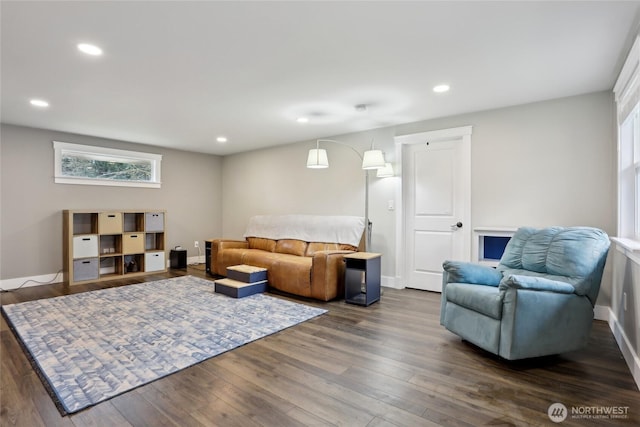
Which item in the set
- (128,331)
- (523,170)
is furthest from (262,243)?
(523,170)

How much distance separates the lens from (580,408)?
5.99 ft

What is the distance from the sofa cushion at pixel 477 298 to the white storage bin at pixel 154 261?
4.94 meters

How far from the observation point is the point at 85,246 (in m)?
4.86

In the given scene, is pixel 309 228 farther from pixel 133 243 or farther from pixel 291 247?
pixel 133 243

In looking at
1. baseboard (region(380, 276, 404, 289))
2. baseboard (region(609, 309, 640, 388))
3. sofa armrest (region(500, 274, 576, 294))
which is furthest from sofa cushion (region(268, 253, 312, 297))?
baseboard (region(609, 309, 640, 388))

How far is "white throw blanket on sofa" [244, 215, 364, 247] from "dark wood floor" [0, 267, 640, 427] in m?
1.94

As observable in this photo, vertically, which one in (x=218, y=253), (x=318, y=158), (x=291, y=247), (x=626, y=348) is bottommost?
(x=626, y=348)

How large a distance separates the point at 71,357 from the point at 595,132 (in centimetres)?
516

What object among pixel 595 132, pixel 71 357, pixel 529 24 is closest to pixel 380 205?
pixel 595 132

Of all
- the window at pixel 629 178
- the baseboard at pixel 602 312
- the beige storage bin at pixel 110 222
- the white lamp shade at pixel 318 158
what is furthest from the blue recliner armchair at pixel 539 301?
the beige storage bin at pixel 110 222

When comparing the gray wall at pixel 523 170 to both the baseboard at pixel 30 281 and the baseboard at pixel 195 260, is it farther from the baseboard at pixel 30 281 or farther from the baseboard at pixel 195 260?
the baseboard at pixel 30 281

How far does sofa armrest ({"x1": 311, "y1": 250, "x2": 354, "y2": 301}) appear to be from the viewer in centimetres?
392

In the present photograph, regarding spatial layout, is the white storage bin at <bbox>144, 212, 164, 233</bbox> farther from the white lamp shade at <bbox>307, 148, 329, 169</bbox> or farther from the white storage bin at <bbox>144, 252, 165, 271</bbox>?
the white lamp shade at <bbox>307, 148, 329, 169</bbox>
